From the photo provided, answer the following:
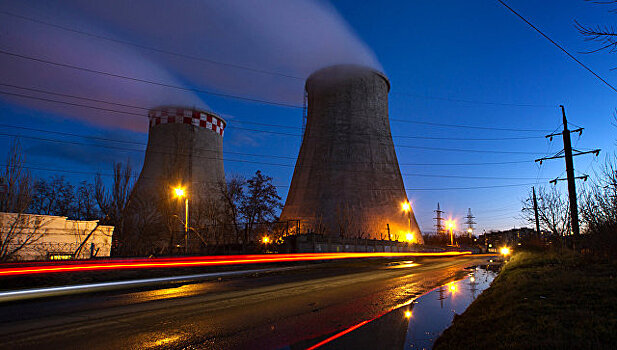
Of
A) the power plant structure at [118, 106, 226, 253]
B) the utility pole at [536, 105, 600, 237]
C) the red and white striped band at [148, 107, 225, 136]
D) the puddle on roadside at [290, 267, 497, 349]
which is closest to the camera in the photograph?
the puddle on roadside at [290, 267, 497, 349]

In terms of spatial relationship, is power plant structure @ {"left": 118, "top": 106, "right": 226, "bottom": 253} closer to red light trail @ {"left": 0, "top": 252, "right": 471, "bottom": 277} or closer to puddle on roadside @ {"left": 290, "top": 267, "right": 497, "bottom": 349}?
red light trail @ {"left": 0, "top": 252, "right": 471, "bottom": 277}

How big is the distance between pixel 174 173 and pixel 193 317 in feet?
83.5

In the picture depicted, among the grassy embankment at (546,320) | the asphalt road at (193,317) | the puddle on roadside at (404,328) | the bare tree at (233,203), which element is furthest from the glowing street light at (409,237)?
the grassy embankment at (546,320)

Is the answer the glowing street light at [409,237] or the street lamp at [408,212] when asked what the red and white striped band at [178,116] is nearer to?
the street lamp at [408,212]

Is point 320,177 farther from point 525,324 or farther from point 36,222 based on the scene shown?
point 525,324

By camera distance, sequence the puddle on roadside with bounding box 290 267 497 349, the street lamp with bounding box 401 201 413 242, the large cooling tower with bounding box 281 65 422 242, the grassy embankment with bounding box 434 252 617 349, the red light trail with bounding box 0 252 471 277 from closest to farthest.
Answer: the grassy embankment with bounding box 434 252 617 349 < the puddle on roadside with bounding box 290 267 497 349 < the red light trail with bounding box 0 252 471 277 < the large cooling tower with bounding box 281 65 422 242 < the street lamp with bounding box 401 201 413 242

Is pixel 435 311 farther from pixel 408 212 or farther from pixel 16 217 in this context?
pixel 408 212

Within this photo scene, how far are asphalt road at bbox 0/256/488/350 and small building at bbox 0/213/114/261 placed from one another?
393 inches

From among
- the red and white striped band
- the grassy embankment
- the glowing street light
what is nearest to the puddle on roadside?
the grassy embankment

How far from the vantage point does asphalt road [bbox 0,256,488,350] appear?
152 inches

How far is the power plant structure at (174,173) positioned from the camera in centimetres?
2584

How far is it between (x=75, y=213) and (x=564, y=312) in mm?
39460

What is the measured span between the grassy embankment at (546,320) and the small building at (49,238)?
626 inches

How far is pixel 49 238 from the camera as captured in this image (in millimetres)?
16750
